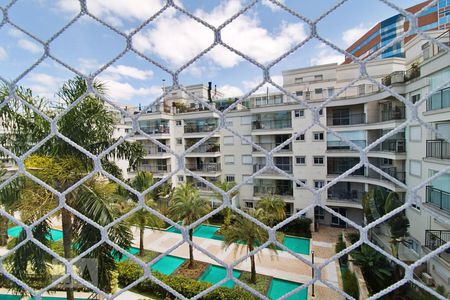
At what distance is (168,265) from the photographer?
482 cm

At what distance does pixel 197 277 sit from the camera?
14.1 feet

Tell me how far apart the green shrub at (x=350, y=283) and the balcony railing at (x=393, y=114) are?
2926 millimetres

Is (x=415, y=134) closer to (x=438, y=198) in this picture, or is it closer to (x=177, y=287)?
(x=438, y=198)

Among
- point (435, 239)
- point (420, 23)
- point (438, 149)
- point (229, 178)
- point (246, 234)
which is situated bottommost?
point (246, 234)

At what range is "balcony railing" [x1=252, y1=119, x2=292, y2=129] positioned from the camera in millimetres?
6516

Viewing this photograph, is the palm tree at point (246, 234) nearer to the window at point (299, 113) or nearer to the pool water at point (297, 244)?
the pool water at point (297, 244)

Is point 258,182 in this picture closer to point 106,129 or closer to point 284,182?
point 284,182

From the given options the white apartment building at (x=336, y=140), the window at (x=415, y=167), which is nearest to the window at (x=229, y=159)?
the white apartment building at (x=336, y=140)

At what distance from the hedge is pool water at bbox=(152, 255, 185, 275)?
0.71m

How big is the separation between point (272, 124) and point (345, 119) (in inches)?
69.3

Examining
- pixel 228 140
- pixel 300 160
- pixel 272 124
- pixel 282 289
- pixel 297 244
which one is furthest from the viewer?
pixel 228 140

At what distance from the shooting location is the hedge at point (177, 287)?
3.36m

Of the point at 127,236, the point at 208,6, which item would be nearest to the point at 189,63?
the point at 208,6

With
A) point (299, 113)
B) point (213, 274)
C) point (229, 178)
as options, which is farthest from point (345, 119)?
point (213, 274)
